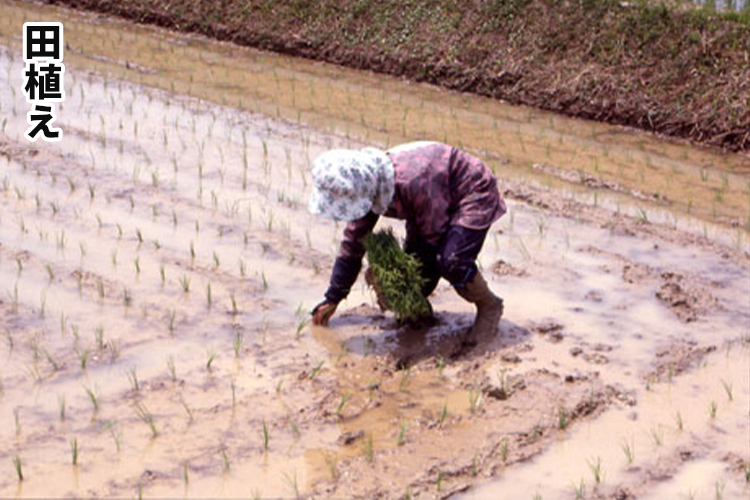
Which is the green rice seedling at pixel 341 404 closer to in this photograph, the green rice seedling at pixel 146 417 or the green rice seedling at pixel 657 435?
the green rice seedling at pixel 146 417

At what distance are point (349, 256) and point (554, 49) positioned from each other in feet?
14.8

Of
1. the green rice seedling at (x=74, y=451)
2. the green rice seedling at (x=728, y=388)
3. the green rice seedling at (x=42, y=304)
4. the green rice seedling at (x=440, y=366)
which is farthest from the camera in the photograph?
the green rice seedling at (x=42, y=304)

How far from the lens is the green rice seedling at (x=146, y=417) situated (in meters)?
3.86

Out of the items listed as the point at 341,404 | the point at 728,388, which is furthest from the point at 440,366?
the point at 728,388

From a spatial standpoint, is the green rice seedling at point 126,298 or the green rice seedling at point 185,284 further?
the green rice seedling at point 185,284

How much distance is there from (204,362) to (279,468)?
0.78 meters

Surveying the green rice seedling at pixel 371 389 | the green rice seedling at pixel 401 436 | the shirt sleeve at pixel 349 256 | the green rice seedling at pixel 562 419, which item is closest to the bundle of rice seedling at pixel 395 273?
the shirt sleeve at pixel 349 256

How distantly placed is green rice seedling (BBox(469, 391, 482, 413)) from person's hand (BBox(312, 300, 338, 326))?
2.25 feet

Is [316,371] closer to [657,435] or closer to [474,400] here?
[474,400]

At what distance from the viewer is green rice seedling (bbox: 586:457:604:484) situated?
369cm

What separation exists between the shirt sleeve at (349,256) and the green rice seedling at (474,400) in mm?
658

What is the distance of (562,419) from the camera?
4.00 metres

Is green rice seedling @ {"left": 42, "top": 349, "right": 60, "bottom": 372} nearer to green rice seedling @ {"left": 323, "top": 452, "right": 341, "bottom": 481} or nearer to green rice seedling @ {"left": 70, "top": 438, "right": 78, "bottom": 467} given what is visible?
green rice seedling @ {"left": 70, "top": 438, "right": 78, "bottom": 467}

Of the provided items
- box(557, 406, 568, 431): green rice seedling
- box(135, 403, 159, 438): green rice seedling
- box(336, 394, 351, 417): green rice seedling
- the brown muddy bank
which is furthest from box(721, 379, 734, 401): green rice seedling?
the brown muddy bank
